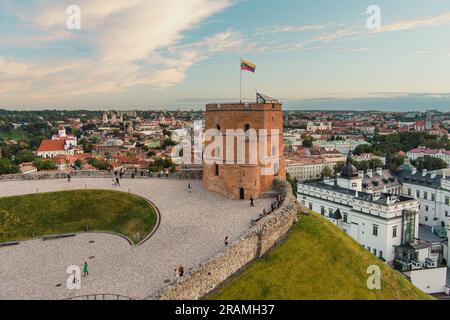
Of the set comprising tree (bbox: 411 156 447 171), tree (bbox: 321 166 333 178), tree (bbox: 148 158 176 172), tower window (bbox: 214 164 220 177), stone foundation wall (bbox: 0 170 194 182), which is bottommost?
tree (bbox: 321 166 333 178)

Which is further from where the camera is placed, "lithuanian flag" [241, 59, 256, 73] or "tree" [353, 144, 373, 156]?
"tree" [353, 144, 373, 156]

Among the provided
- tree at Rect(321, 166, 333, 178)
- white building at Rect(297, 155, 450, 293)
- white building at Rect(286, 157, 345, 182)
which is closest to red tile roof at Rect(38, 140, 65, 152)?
white building at Rect(286, 157, 345, 182)

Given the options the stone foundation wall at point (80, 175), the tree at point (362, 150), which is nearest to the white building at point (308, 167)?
the tree at point (362, 150)

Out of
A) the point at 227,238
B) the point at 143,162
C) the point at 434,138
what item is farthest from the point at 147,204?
the point at 434,138

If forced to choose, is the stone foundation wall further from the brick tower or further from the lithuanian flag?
the lithuanian flag
